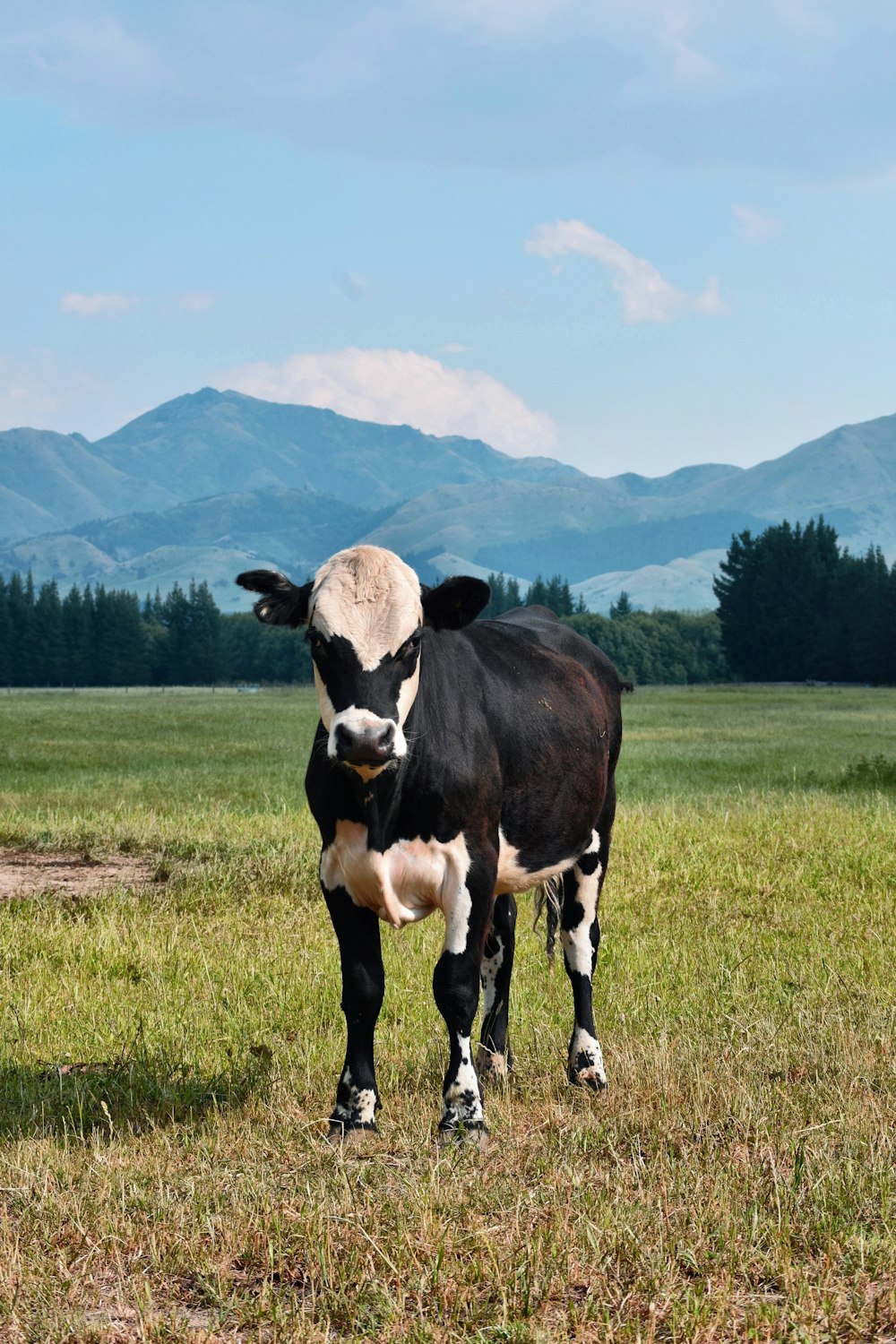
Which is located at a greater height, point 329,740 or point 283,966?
point 329,740

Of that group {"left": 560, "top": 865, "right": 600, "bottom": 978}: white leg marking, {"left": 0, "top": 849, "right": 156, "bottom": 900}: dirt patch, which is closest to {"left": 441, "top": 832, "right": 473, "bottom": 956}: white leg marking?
{"left": 560, "top": 865, "right": 600, "bottom": 978}: white leg marking

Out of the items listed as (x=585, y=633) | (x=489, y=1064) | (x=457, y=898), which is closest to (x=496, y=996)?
(x=489, y=1064)

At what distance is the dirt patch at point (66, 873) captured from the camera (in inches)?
575

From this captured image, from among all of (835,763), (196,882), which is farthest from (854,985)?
(835,763)

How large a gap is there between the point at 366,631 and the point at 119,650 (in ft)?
519

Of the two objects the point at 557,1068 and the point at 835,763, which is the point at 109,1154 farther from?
the point at 835,763

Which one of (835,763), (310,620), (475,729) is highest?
(310,620)

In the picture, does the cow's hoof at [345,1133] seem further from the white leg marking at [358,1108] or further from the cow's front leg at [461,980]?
the cow's front leg at [461,980]

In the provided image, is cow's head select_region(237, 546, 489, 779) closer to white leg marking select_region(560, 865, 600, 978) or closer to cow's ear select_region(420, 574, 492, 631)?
cow's ear select_region(420, 574, 492, 631)

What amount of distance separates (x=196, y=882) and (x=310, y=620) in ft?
27.9

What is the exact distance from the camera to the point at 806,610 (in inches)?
4715

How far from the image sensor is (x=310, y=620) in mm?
6809

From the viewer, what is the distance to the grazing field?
496 cm

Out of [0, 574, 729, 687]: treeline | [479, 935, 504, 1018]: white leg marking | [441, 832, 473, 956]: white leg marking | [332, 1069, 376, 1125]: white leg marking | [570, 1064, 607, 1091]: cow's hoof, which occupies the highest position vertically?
[0, 574, 729, 687]: treeline
